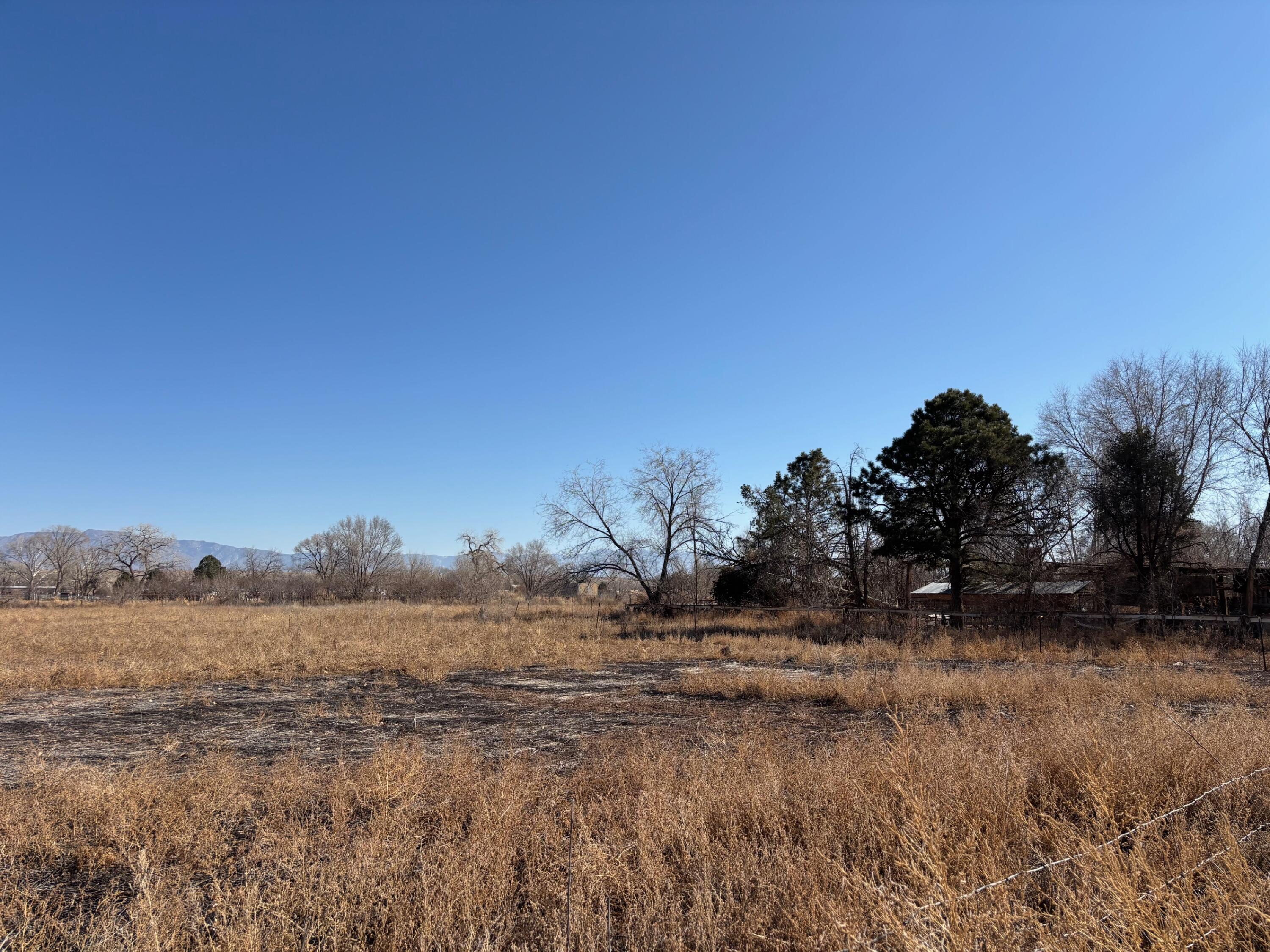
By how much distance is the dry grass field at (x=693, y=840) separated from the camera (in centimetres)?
326

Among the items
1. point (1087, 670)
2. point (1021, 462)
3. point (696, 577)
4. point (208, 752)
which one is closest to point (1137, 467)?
point (1021, 462)

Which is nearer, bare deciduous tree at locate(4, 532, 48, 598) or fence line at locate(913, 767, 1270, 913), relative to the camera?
fence line at locate(913, 767, 1270, 913)

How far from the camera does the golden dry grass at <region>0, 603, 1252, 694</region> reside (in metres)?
15.2

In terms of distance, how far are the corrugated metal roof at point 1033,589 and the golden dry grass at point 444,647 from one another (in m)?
4.74

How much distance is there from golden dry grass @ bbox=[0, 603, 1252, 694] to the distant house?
5152mm

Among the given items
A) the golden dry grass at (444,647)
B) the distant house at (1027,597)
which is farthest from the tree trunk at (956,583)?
the golden dry grass at (444,647)

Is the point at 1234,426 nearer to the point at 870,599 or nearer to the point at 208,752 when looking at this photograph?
the point at 870,599

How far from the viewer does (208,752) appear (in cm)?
773

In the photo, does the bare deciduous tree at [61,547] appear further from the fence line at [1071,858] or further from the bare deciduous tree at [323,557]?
the fence line at [1071,858]

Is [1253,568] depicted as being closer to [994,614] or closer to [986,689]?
[994,614]

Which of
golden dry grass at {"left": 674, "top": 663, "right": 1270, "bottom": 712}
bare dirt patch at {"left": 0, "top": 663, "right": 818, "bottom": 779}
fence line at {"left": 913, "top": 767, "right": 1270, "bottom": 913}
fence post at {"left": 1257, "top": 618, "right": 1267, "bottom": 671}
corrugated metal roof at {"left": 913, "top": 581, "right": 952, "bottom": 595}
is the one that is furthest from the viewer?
corrugated metal roof at {"left": 913, "top": 581, "right": 952, "bottom": 595}

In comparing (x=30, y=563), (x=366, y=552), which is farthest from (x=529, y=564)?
(x=30, y=563)

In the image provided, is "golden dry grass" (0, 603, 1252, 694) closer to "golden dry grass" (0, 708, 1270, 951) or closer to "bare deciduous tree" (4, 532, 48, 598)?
"golden dry grass" (0, 708, 1270, 951)

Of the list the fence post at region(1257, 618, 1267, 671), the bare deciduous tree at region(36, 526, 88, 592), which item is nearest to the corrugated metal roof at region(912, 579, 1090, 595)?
the fence post at region(1257, 618, 1267, 671)
